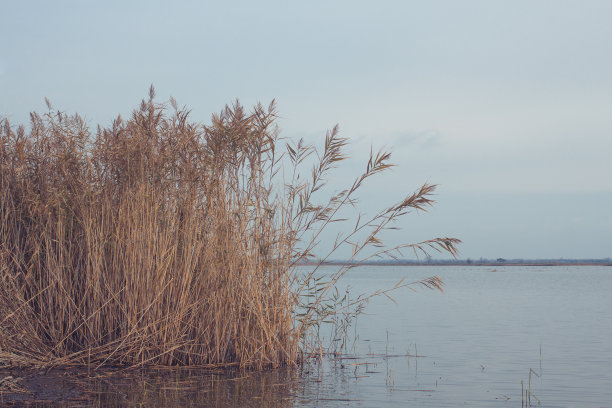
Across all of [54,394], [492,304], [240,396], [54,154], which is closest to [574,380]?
[240,396]

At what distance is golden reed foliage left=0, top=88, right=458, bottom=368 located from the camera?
7.04 meters

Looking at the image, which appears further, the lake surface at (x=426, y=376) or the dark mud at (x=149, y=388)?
the lake surface at (x=426, y=376)

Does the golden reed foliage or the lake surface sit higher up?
the golden reed foliage

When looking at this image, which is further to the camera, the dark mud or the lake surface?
the lake surface

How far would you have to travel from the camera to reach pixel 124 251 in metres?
7.20

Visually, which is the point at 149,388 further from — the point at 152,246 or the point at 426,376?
the point at 426,376

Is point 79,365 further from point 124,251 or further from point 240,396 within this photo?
point 240,396

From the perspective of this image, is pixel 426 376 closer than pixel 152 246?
No

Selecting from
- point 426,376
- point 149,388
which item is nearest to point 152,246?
point 149,388

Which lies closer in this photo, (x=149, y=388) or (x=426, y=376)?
(x=149, y=388)

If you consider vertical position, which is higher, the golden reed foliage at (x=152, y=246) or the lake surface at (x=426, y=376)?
the golden reed foliage at (x=152, y=246)

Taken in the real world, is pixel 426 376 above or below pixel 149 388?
below

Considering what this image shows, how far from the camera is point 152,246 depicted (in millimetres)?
7102

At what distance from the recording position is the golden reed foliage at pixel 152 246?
277 inches
